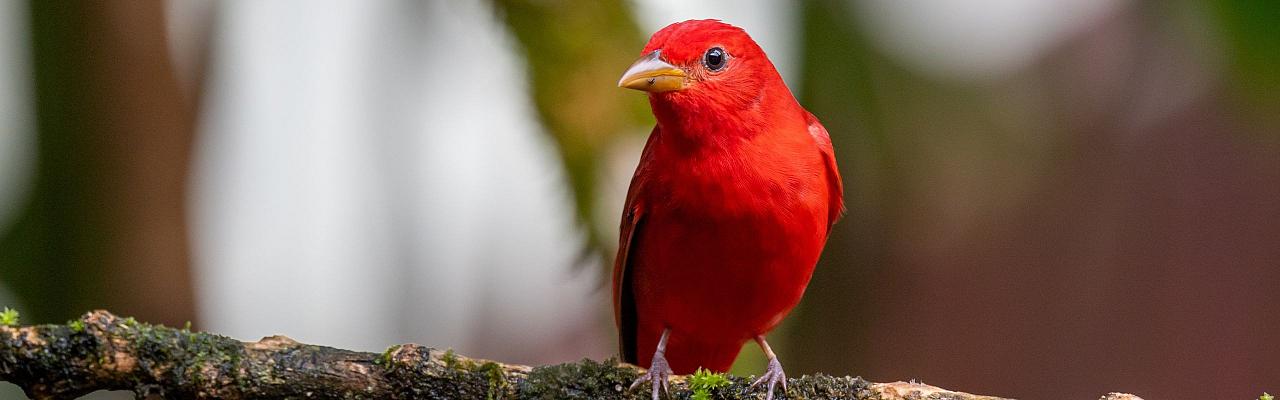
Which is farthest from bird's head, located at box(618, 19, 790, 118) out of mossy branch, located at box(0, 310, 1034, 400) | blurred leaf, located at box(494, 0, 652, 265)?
mossy branch, located at box(0, 310, 1034, 400)

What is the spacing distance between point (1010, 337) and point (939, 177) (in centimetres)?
73

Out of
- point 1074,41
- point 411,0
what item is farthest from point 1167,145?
point 411,0

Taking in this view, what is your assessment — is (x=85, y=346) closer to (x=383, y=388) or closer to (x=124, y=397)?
(x=383, y=388)

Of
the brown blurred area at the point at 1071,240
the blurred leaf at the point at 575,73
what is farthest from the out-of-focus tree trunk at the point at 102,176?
the brown blurred area at the point at 1071,240

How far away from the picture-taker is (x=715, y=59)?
9.37 ft

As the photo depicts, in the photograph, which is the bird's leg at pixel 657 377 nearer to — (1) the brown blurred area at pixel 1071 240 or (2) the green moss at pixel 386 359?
(2) the green moss at pixel 386 359

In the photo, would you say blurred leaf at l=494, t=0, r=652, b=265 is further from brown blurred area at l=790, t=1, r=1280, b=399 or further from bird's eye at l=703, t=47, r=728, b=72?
brown blurred area at l=790, t=1, r=1280, b=399

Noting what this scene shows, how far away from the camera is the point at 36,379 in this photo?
1792 mm

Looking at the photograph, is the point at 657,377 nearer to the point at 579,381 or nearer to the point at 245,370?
the point at 579,381

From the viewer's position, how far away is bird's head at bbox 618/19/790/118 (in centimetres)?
275

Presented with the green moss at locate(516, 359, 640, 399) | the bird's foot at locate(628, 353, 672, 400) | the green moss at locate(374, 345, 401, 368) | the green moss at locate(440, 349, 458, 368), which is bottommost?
the green moss at locate(374, 345, 401, 368)

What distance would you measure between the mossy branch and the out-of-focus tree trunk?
1.34 meters

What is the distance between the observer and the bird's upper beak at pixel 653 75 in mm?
2652

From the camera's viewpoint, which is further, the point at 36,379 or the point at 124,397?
the point at 124,397
